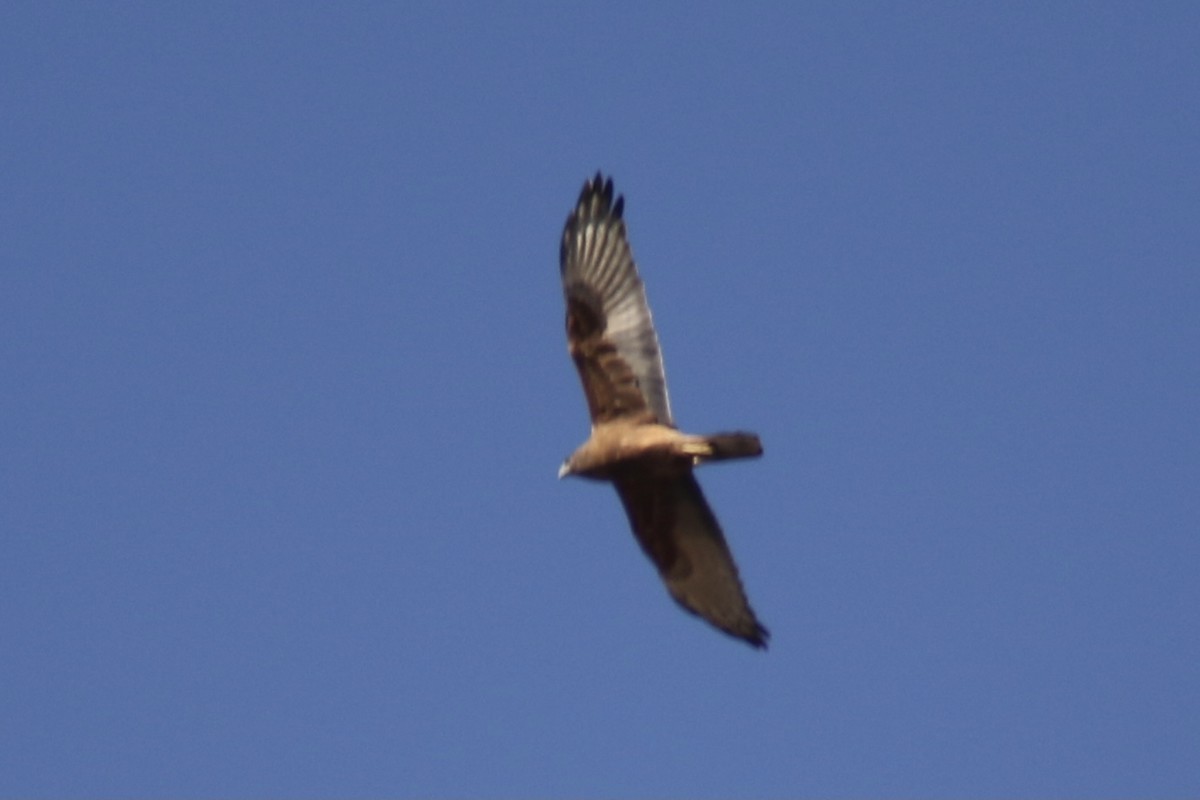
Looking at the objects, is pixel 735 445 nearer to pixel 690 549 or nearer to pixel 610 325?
pixel 690 549

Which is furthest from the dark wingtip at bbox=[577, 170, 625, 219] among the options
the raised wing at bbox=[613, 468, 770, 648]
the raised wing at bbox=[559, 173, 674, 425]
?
the raised wing at bbox=[613, 468, 770, 648]

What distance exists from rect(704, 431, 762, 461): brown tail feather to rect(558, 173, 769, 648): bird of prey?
0.52 meters

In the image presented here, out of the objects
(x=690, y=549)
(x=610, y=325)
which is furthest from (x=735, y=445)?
(x=610, y=325)

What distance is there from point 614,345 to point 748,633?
2268 millimetres

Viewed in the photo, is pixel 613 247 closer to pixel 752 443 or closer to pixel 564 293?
pixel 564 293

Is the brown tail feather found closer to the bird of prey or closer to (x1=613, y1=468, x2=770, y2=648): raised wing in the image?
the bird of prey

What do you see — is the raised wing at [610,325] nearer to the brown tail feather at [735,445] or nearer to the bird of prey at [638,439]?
the bird of prey at [638,439]

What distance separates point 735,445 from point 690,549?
151 cm

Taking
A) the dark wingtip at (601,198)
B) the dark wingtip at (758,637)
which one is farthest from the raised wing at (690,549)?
the dark wingtip at (601,198)

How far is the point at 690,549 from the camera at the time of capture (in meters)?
12.6

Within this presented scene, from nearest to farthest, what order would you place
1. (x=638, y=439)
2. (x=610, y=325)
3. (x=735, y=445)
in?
(x=735, y=445)
(x=638, y=439)
(x=610, y=325)

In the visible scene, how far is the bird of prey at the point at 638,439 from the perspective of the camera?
12227 millimetres

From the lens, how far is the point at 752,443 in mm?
11305

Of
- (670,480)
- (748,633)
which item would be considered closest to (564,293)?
(670,480)
